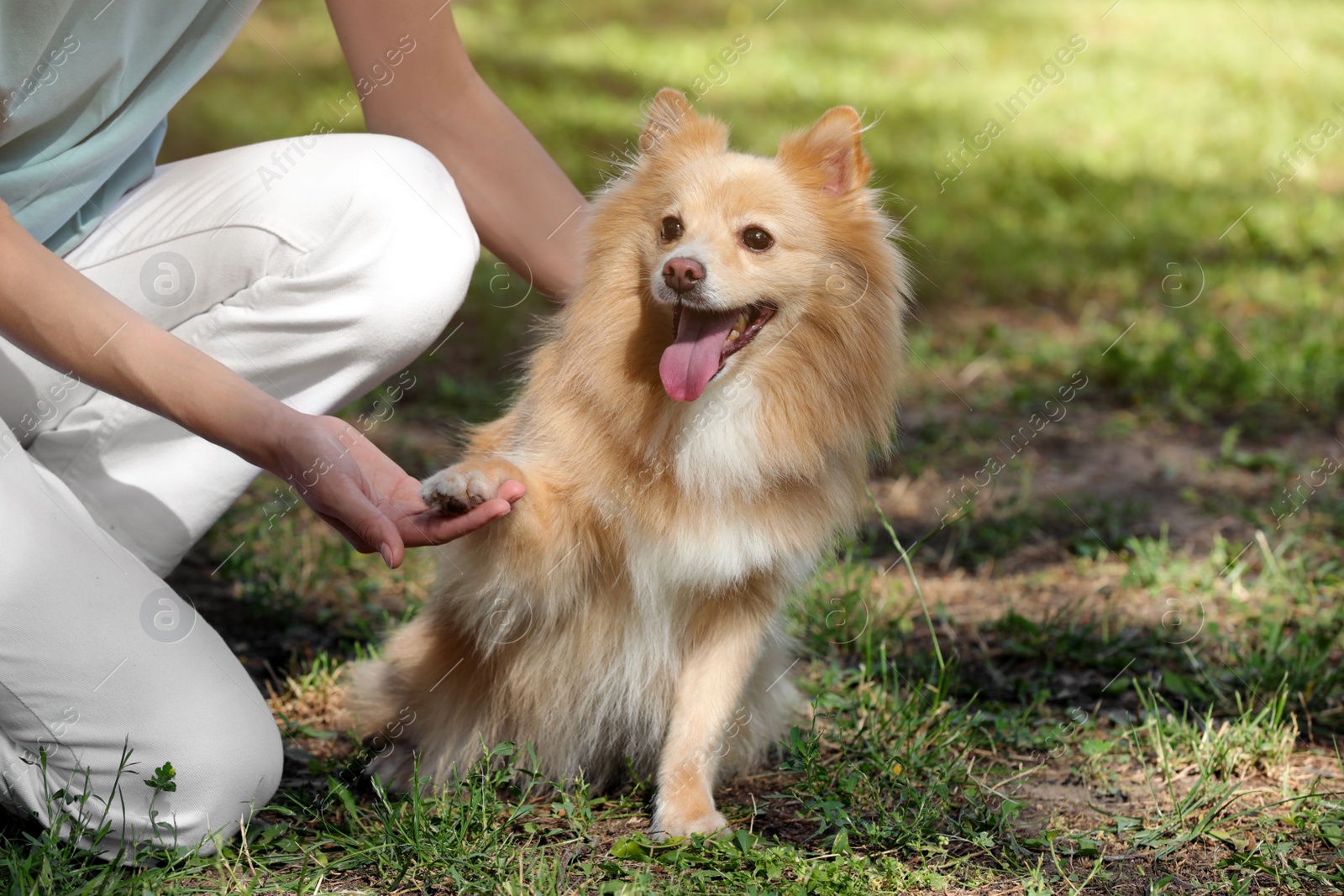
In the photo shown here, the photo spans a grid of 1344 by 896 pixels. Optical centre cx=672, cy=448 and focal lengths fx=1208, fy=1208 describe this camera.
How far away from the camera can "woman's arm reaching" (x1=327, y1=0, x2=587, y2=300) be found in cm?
278

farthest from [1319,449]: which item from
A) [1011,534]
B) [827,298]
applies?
[827,298]

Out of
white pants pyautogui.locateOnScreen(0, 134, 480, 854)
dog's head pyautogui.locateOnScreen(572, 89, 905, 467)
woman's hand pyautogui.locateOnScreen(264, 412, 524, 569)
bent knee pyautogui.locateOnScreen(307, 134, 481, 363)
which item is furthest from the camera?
bent knee pyautogui.locateOnScreen(307, 134, 481, 363)

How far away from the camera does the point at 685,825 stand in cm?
235

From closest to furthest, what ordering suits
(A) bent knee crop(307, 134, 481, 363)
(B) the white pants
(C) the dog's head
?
1. (B) the white pants
2. (C) the dog's head
3. (A) bent knee crop(307, 134, 481, 363)

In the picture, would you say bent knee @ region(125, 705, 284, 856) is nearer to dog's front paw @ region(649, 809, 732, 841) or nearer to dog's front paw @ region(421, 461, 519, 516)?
dog's front paw @ region(421, 461, 519, 516)

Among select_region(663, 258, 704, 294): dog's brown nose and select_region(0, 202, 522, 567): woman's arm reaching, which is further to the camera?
select_region(663, 258, 704, 294): dog's brown nose

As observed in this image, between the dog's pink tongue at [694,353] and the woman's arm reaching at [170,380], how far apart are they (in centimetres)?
59

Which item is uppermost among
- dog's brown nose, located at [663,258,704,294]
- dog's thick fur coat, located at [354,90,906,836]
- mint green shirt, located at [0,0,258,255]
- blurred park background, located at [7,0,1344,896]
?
mint green shirt, located at [0,0,258,255]

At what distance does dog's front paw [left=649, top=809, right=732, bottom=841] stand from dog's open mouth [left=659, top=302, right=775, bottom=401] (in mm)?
816

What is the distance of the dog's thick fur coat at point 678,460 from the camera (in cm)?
234

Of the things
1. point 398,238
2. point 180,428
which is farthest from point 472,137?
point 180,428

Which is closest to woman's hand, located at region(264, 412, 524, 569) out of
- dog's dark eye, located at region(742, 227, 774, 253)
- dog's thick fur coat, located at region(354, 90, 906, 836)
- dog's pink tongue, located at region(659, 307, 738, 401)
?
dog's thick fur coat, located at region(354, 90, 906, 836)

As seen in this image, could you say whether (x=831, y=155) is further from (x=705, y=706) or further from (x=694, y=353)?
(x=705, y=706)

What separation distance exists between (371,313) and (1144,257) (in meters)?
5.41
